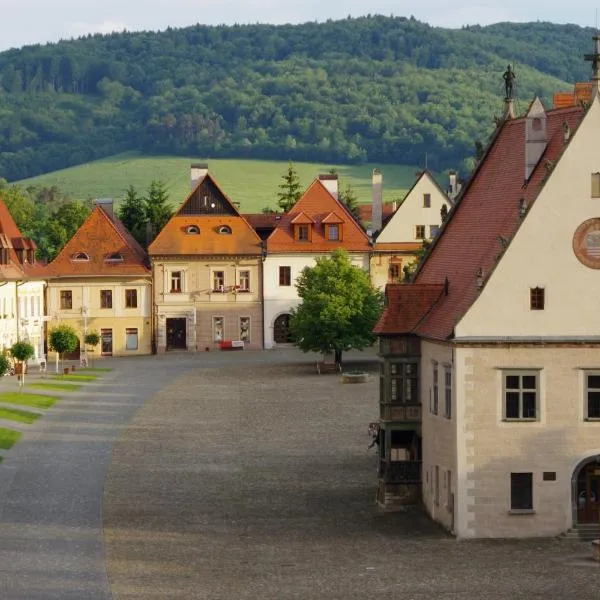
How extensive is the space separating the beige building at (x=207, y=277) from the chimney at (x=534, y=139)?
70.6 metres

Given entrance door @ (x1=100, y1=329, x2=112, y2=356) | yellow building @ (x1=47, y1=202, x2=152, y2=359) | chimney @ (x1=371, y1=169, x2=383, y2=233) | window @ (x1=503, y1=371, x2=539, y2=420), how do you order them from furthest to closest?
chimney @ (x1=371, y1=169, x2=383, y2=233) → entrance door @ (x1=100, y1=329, x2=112, y2=356) → yellow building @ (x1=47, y1=202, x2=152, y2=359) → window @ (x1=503, y1=371, x2=539, y2=420)

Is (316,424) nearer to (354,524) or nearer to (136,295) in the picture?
(354,524)

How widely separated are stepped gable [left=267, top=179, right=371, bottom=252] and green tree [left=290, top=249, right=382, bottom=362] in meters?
18.0

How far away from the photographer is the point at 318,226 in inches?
4781

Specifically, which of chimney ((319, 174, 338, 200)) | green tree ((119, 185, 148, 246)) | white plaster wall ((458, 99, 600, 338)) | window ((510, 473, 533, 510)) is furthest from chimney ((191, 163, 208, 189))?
window ((510, 473, 533, 510))

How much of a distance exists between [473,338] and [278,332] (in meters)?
75.4

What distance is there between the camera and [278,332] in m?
122

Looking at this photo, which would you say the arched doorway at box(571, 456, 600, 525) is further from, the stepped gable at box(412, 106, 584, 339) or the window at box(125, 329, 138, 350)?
the window at box(125, 329, 138, 350)

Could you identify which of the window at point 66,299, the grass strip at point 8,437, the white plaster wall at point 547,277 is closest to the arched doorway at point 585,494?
the white plaster wall at point 547,277

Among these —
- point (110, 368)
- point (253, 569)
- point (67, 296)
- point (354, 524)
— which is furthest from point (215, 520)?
point (67, 296)

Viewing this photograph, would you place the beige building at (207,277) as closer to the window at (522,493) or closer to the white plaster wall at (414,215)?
the white plaster wall at (414,215)

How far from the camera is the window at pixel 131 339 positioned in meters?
121

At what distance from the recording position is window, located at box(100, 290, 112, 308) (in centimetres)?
12000

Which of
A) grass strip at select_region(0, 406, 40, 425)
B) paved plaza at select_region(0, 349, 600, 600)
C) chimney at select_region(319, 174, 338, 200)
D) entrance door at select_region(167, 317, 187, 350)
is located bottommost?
paved plaza at select_region(0, 349, 600, 600)
